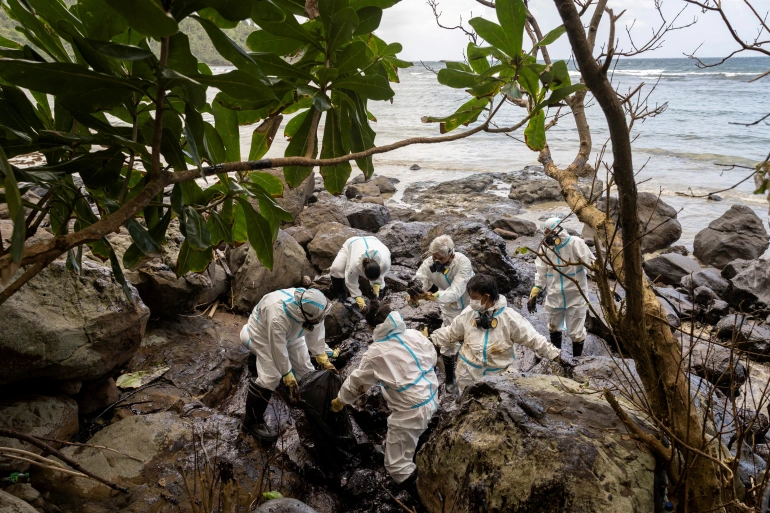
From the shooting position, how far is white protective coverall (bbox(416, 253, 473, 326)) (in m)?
5.86

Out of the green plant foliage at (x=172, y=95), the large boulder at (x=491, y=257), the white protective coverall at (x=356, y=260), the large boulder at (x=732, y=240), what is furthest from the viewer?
the large boulder at (x=732, y=240)

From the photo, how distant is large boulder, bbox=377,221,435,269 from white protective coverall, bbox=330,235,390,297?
1650 millimetres

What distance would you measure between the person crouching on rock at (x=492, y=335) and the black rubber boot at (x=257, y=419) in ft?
6.03

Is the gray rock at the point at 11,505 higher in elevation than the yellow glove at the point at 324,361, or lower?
higher

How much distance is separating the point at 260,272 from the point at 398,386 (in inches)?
129

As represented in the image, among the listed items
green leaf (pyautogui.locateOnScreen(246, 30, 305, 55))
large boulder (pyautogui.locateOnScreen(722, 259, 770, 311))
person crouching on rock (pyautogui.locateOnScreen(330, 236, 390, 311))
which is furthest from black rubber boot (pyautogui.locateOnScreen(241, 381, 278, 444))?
large boulder (pyautogui.locateOnScreen(722, 259, 770, 311))

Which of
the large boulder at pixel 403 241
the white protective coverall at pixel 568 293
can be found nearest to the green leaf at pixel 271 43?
the white protective coverall at pixel 568 293

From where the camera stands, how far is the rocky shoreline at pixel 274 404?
249cm

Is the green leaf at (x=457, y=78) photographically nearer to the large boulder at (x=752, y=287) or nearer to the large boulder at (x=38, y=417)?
the large boulder at (x=38, y=417)

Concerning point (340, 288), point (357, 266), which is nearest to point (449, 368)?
point (357, 266)

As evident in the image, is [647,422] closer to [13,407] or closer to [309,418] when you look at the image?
[309,418]

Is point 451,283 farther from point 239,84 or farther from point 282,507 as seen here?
point 239,84

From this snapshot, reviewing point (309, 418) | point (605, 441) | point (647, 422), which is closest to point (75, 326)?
point (309, 418)

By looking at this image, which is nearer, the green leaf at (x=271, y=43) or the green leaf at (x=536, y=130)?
the green leaf at (x=271, y=43)
